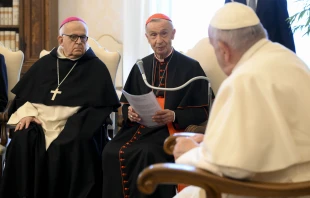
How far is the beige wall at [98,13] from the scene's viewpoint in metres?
5.64

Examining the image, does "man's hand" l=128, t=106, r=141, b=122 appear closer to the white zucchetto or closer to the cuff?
the cuff

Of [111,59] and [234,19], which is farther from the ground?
[234,19]

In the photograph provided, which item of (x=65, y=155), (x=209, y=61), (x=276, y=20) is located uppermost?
(x=276, y=20)

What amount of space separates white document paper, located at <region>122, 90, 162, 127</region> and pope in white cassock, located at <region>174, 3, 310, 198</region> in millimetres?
1155

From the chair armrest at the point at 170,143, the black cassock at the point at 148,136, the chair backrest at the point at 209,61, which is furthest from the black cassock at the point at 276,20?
the chair armrest at the point at 170,143

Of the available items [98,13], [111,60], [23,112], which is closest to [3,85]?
[23,112]

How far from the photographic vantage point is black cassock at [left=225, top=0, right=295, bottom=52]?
3988 millimetres

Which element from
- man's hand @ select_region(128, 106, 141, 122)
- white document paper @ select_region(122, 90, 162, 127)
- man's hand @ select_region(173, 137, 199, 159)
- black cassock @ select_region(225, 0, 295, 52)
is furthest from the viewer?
black cassock @ select_region(225, 0, 295, 52)

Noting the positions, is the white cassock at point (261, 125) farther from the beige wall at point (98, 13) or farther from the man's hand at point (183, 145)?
the beige wall at point (98, 13)

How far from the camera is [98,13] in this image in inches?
224

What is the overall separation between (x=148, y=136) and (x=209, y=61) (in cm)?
77

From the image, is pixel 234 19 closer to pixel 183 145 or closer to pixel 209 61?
pixel 183 145

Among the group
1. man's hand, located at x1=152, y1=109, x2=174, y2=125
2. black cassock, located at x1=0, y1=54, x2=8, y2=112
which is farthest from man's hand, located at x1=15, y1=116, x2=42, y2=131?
man's hand, located at x1=152, y1=109, x2=174, y2=125

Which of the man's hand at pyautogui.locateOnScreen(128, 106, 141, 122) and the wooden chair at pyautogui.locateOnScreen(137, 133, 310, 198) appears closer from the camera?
the wooden chair at pyautogui.locateOnScreen(137, 133, 310, 198)
